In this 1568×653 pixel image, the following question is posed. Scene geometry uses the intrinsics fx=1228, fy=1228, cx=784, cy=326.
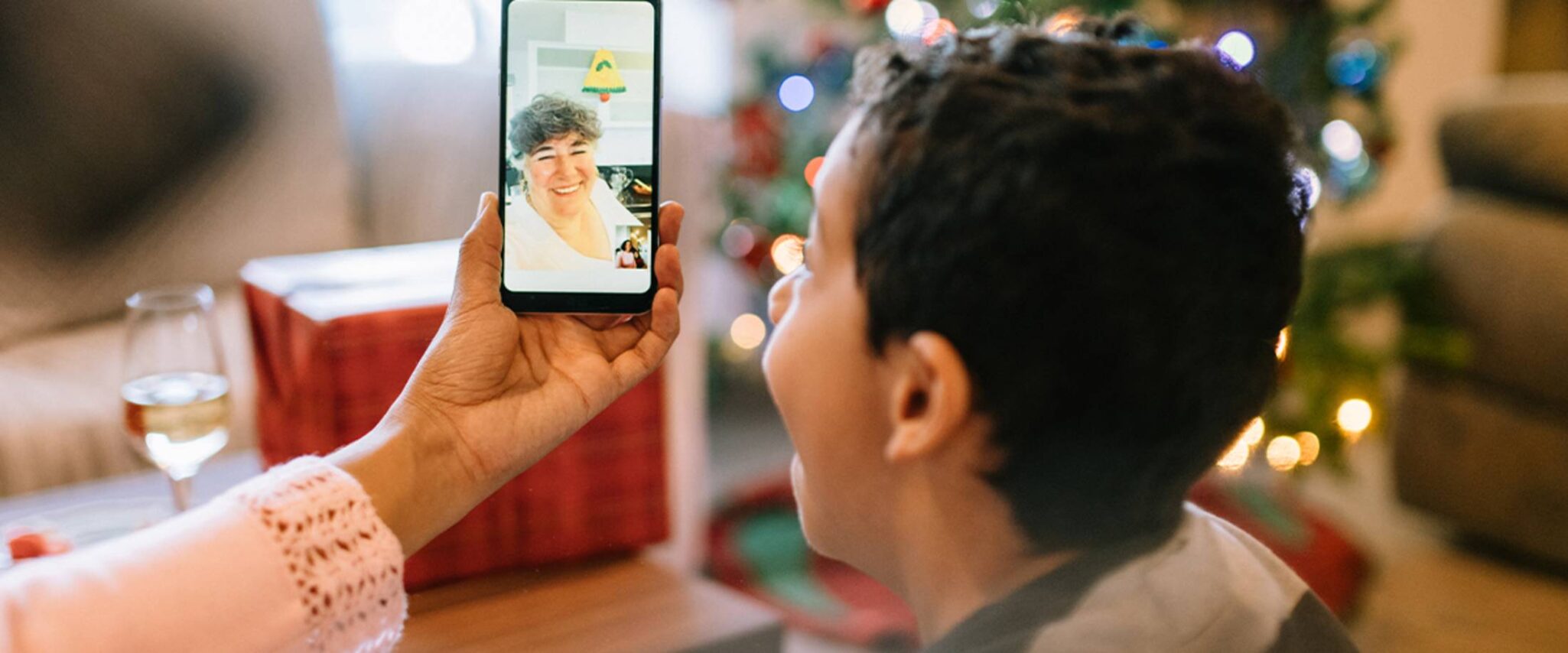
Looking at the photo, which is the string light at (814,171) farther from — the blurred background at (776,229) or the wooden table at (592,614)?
the wooden table at (592,614)

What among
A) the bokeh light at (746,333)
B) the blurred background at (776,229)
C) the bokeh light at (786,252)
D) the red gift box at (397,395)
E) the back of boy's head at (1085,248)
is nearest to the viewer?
the back of boy's head at (1085,248)

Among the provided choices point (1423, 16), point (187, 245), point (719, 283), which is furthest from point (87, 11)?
point (1423, 16)

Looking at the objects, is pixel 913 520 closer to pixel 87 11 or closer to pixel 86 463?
pixel 86 463

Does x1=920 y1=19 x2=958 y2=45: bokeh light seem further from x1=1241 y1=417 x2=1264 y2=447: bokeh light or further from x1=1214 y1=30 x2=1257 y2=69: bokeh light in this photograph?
x1=1241 y1=417 x2=1264 y2=447: bokeh light

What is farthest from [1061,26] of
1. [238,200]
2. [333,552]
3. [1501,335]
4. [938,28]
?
[1501,335]

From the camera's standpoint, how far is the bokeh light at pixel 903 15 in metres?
1.43

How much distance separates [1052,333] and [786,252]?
3.66ft

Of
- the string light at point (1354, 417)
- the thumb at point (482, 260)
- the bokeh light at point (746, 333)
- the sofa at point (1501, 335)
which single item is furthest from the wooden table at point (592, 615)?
the sofa at point (1501, 335)

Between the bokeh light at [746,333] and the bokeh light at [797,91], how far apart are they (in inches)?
13.6

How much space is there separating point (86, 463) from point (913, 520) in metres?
0.95

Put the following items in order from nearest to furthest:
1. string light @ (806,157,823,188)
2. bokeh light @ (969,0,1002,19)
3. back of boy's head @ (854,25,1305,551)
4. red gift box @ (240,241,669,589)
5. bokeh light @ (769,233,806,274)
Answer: back of boy's head @ (854,25,1305,551), string light @ (806,157,823,188), red gift box @ (240,241,669,589), bokeh light @ (969,0,1002,19), bokeh light @ (769,233,806,274)

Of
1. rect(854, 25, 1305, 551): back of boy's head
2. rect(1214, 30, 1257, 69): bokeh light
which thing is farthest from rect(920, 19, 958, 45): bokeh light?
rect(1214, 30, 1257, 69): bokeh light

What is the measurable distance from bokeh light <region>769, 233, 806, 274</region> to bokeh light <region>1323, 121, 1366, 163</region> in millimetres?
706

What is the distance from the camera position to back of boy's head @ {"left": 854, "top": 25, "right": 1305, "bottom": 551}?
0.44m
